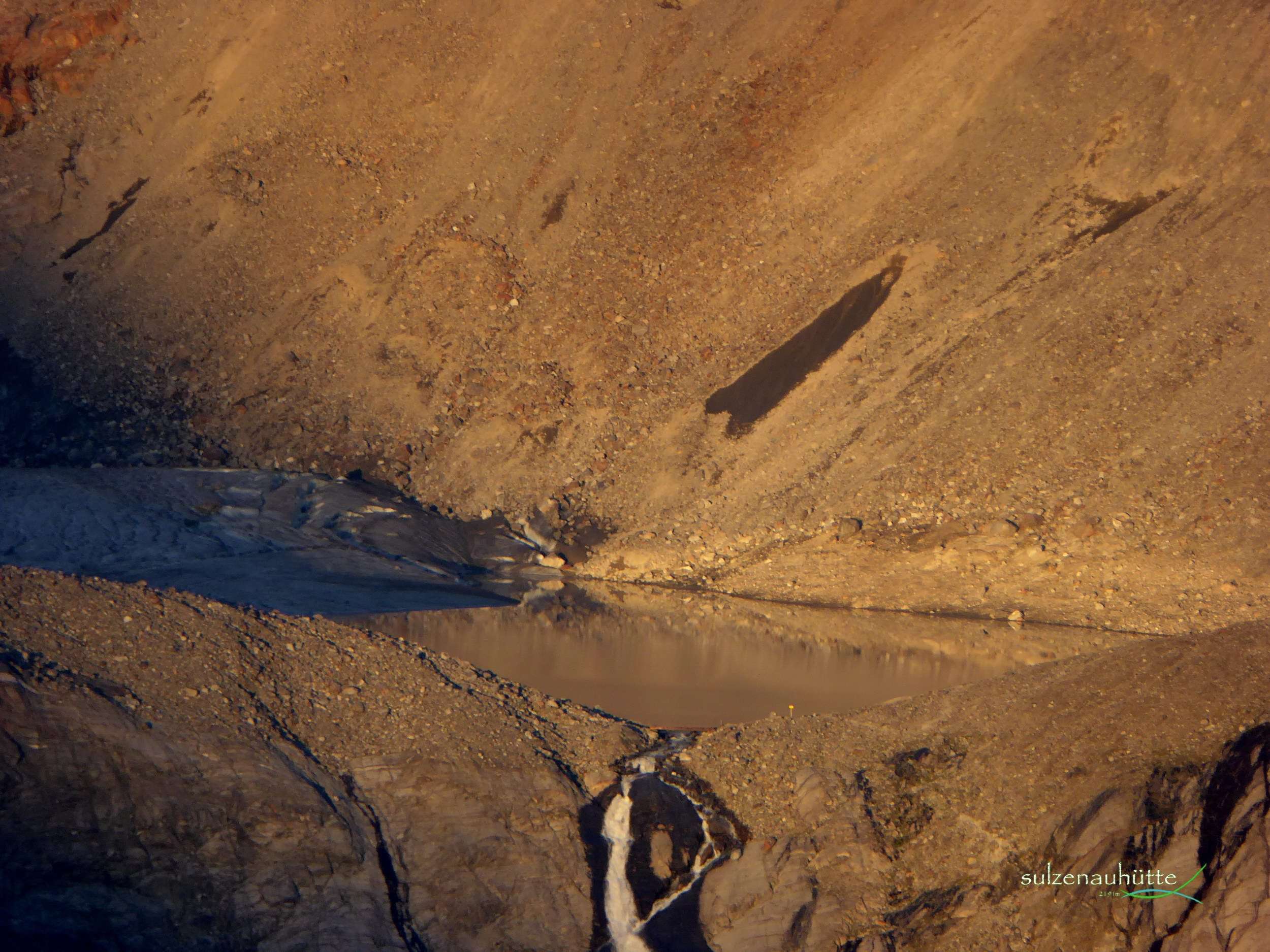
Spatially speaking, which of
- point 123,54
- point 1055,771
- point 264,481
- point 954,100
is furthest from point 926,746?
point 123,54

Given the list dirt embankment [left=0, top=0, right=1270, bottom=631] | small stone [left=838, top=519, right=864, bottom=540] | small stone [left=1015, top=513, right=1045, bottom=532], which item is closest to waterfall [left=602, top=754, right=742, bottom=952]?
dirt embankment [left=0, top=0, right=1270, bottom=631]

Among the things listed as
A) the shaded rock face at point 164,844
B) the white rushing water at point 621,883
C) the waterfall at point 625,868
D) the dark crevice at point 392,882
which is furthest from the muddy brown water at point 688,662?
the shaded rock face at point 164,844

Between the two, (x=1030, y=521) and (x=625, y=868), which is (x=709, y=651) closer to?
(x=625, y=868)

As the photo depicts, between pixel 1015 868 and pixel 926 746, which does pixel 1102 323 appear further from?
pixel 1015 868

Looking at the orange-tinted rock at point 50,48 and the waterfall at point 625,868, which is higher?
the orange-tinted rock at point 50,48

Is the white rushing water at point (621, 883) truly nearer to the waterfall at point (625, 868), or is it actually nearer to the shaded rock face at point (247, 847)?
the waterfall at point (625, 868)

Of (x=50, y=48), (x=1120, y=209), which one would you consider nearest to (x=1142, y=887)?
(x=1120, y=209)

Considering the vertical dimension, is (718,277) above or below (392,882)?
above
